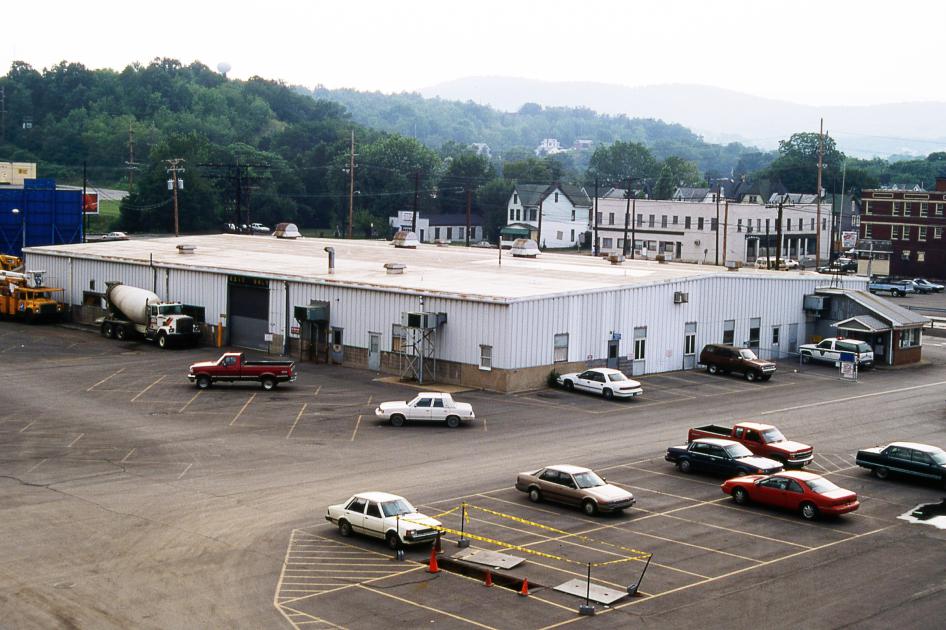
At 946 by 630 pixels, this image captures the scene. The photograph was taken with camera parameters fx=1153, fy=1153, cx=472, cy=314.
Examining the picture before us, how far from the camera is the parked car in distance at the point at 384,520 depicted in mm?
29109

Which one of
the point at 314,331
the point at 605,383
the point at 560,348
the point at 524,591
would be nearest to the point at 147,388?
the point at 314,331

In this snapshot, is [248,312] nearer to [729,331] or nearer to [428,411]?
[428,411]

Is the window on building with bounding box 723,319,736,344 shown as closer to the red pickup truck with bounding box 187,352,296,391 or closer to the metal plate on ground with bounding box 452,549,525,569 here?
the red pickup truck with bounding box 187,352,296,391

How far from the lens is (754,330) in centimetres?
6725

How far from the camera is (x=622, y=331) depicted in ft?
192

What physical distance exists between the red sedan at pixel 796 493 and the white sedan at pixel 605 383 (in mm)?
16436

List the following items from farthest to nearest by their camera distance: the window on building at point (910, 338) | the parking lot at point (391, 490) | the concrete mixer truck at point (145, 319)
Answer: the window on building at point (910, 338), the concrete mixer truck at point (145, 319), the parking lot at point (391, 490)

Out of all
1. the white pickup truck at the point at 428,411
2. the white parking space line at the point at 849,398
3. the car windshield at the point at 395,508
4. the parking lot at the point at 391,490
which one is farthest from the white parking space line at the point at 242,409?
the white parking space line at the point at 849,398

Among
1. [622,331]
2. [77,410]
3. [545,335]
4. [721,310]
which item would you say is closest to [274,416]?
[77,410]

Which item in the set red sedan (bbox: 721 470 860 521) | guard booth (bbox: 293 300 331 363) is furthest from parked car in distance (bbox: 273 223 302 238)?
red sedan (bbox: 721 470 860 521)

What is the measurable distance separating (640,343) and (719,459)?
70.8 ft

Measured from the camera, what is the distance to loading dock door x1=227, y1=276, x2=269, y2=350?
6412 centimetres

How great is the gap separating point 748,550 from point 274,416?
73.4ft

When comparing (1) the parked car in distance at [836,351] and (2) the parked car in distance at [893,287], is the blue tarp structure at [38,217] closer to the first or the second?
(1) the parked car in distance at [836,351]
